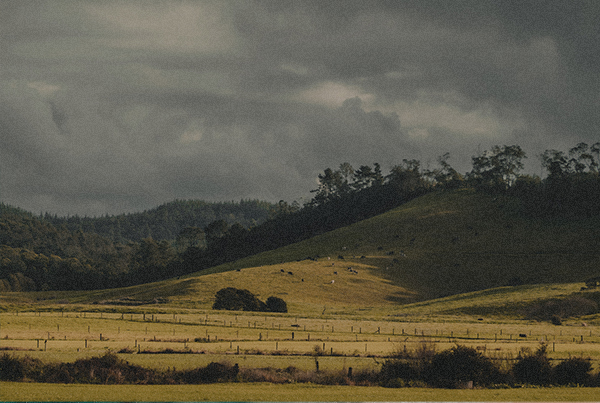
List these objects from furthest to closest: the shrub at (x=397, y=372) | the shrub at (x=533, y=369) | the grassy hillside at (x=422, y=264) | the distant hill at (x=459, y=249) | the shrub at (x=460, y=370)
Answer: the distant hill at (x=459, y=249), the grassy hillside at (x=422, y=264), the shrub at (x=533, y=369), the shrub at (x=460, y=370), the shrub at (x=397, y=372)

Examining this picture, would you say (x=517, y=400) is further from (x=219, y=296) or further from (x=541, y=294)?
(x=541, y=294)

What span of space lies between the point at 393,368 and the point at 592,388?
13096 millimetres

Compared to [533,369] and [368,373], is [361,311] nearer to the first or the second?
[533,369]

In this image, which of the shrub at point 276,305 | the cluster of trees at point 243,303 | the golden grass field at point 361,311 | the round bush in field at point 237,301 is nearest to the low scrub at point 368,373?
the golden grass field at point 361,311

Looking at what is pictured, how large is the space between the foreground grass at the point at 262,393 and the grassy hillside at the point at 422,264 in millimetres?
62035

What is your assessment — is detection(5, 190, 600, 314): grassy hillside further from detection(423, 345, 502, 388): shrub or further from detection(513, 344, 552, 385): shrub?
detection(423, 345, 502, 388): shrub

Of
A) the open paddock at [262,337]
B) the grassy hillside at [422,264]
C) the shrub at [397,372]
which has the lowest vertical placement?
the open paddock at [262,337]

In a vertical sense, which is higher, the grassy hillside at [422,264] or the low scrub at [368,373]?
the grassy hillside at [422,264]

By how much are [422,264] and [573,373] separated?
355 feet

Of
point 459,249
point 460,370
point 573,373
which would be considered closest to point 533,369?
point 573,373

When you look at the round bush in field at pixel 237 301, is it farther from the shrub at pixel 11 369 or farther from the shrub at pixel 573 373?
the shrub at pixel 573 373

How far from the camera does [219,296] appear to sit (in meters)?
98.1

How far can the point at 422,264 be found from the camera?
486 ft

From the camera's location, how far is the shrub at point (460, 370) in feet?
129
